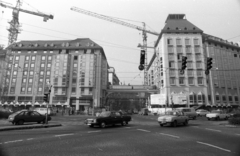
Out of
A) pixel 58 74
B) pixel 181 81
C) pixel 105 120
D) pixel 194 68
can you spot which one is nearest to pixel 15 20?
pixel 58 74

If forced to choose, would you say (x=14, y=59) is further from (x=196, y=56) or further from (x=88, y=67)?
(x=196, y=56)

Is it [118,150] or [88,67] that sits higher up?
[88,67]

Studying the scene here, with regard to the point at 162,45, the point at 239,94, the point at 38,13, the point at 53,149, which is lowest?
the point at 53,149

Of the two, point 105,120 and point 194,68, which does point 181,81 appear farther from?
point 105,120

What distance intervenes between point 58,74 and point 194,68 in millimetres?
50932

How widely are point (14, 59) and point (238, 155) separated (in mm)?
81138

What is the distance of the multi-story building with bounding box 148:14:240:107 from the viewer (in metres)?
60.3

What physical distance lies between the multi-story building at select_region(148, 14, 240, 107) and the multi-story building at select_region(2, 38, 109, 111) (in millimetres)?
25897

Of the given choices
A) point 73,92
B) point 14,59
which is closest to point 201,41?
point 73,92

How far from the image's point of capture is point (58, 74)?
67312 mm

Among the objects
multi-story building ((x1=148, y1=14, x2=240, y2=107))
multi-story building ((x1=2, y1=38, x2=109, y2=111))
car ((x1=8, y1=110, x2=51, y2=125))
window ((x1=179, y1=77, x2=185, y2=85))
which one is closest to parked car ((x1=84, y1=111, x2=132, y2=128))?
car ((x1=8, y1=110, x2=51, y2=125))

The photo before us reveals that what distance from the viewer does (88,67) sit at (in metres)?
68.1

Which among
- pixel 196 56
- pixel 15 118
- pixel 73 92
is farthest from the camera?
pixel 73 92

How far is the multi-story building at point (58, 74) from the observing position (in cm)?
6575
